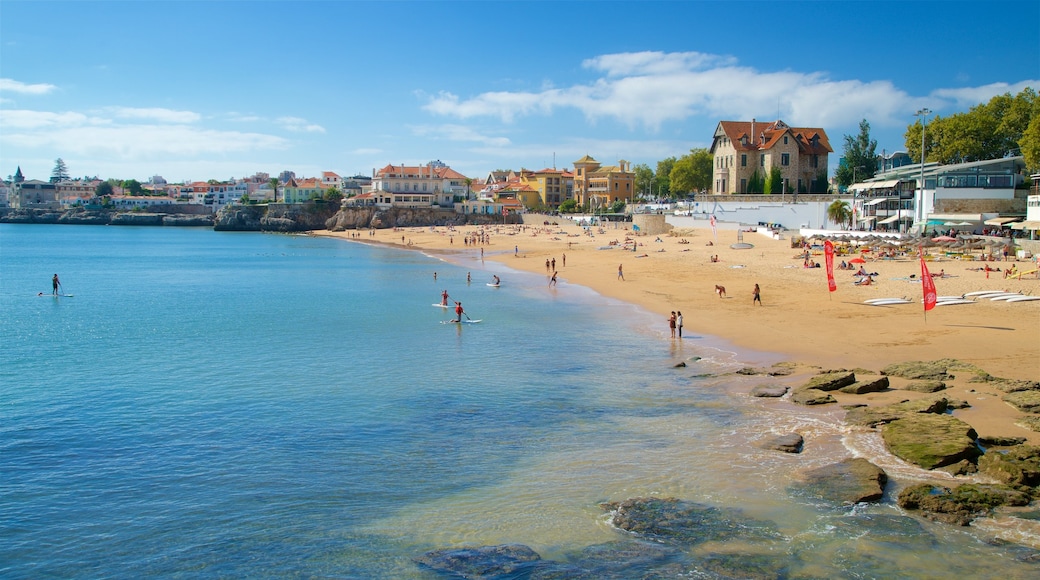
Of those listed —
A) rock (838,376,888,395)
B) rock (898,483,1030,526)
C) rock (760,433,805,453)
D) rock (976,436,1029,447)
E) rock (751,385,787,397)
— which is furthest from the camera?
rock (751,385,787,397)

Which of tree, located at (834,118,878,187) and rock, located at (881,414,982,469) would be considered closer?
rock, located at (881,414,982,469)

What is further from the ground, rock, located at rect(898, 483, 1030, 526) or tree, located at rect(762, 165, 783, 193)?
tree, located at rect(762, 165, 783, 193)

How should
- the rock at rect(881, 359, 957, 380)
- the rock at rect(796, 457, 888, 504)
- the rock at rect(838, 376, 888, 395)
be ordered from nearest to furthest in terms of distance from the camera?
1. the rock at rect(796, 457, 888, 504)
2. the rock at rect(838, 376, 888, 395)
3. the rock at rect(881, 359, 957, 380)

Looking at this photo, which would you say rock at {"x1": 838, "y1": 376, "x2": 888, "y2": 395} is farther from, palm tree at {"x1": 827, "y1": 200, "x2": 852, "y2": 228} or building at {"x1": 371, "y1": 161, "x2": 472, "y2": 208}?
building at {"x1": 371, "y1": 161, "x2": 472, "y2": 208}

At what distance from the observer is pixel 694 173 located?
109m

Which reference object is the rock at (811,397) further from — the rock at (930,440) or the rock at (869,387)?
the rock at (930,440)

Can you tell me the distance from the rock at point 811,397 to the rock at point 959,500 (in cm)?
582

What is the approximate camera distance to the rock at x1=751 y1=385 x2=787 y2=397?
19.7 meters

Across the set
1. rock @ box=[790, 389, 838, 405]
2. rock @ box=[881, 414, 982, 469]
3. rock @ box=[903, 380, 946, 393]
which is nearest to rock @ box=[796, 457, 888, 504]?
rock @ box=[881, 414, 982, 469]

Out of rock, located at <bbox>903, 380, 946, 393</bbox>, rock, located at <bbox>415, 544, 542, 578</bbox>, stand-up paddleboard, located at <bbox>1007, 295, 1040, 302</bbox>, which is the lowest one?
rock, located at <bbox>415, 544, 542, 578</bbox>

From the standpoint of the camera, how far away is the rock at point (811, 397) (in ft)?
61.4

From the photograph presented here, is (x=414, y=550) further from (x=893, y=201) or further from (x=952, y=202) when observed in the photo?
(x=893, y=201)

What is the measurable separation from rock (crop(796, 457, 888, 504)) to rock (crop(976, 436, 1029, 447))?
109 inches

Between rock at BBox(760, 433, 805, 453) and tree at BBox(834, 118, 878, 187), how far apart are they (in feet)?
288
